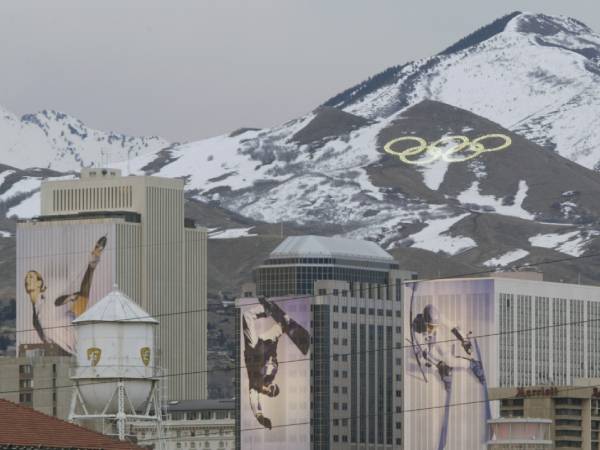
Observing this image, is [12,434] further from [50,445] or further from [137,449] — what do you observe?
[137,449]

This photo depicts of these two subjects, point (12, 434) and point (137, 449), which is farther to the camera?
point (137, 449)

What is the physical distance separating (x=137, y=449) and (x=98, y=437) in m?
4.19

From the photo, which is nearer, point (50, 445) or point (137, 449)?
point (50, 445)

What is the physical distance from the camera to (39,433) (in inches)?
5074

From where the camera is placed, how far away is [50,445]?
12750 cm

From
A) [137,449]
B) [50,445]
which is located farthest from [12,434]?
[137,449]

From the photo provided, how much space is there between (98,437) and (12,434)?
8.01 meters

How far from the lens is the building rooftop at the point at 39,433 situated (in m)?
127

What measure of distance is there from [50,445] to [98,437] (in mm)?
6900

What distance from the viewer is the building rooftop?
12694 cm

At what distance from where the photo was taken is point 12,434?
12712 cm

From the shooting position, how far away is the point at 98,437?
13412 centimetres
